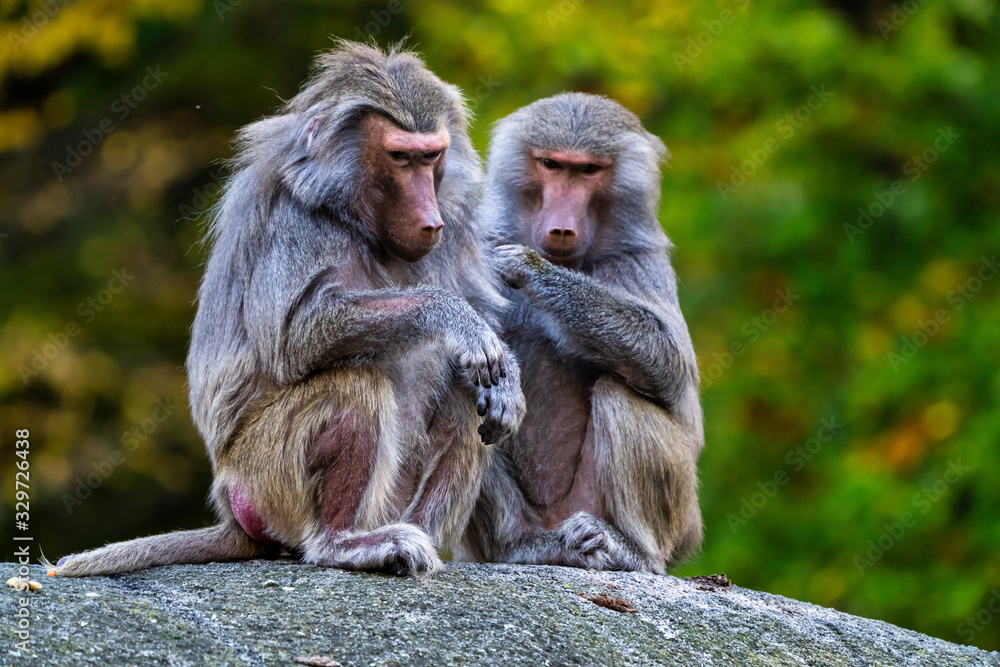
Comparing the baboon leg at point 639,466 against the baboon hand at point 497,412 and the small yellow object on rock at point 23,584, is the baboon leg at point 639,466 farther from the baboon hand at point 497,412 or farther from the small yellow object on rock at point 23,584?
the small yellow object on rock at point 23,584

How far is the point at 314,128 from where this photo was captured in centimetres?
519

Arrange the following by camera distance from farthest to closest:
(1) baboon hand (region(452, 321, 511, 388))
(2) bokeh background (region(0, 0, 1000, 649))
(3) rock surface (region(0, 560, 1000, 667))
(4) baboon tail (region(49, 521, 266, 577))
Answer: (2) bokeh background (region(0, 0, 1000, 649))
(1) baboon hand (region(452, 321, 511, 388))
(4) baboon tail (region(49, 521, 266, 577))
(3) rock surface (region(0, 560, 1000, 667))

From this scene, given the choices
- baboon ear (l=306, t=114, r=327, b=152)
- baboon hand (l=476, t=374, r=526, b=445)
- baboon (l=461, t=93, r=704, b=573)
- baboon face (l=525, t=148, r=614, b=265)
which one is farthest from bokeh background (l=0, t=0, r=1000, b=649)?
baboon hand (l=476, t=374, r=526, b=445)

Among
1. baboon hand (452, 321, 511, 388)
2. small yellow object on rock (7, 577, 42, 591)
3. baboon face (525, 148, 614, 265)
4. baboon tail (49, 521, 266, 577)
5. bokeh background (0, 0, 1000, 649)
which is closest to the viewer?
small yellow object on rock (7, 577, 42, 591)

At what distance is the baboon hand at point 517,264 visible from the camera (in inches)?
235

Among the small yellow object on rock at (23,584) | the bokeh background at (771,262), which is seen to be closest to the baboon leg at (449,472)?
the small yellow object on rock at (23,584)

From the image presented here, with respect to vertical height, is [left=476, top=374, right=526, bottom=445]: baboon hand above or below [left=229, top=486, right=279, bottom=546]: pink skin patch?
above

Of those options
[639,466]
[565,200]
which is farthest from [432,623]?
[565,200]

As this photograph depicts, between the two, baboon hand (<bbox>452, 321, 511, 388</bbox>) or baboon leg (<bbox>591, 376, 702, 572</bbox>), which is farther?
baboon leg (<bbox>591, 376, 702, 572</bbox>)

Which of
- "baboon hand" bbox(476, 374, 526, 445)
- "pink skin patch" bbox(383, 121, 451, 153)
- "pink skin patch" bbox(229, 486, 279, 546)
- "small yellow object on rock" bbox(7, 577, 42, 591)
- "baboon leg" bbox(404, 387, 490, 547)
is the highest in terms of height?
"pink skin patch" bbox(383, 121, 451, 153)

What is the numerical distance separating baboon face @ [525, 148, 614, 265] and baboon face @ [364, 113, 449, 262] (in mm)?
1146

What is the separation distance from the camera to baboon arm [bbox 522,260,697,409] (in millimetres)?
5957

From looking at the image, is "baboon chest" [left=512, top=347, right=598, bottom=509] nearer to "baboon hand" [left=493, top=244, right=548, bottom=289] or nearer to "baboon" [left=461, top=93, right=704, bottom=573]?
"baboon" [left=461, top=93, right=704, bottom=573]

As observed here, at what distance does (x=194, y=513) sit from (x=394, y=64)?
29.1ft
